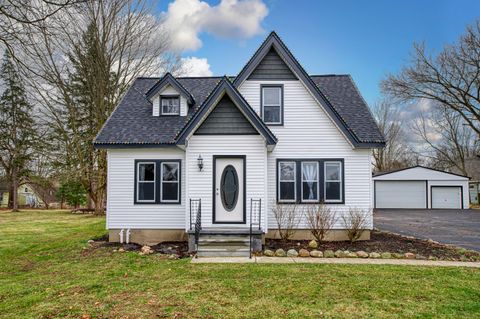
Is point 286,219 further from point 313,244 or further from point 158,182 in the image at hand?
point 158,182

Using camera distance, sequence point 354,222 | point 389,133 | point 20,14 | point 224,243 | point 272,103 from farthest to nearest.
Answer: point 389,133 → point 272,103 → point 354,222 → point 224,243 → point 20,14

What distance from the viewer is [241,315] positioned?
5051 mm

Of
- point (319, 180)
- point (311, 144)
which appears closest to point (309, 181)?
point (319, 180)

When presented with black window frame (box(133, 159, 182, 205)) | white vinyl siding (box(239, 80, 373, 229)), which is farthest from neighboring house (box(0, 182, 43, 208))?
white vinyl siding (box(239, 80, 373, 229))

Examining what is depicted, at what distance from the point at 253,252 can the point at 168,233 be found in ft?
11.2

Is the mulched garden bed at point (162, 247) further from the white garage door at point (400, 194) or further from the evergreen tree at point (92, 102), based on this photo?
the white garage door at point (400, 194)

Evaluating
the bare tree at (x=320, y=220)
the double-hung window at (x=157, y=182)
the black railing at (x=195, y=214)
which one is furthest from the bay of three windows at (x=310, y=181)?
the double-hung window at (x=157, y=182)

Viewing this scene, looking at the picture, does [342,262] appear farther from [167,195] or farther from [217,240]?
[167,195]

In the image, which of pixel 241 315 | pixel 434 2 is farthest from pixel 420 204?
pixel 241 315

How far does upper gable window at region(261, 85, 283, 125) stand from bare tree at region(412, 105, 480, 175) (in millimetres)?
35226

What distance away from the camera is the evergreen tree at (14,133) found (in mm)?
30750

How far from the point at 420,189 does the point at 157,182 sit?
26779 mm

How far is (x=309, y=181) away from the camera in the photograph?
1182cm

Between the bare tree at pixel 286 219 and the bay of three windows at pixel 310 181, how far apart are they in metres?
0.26
